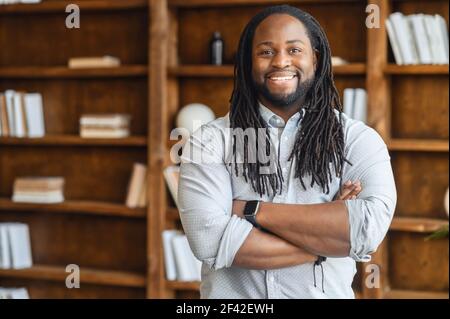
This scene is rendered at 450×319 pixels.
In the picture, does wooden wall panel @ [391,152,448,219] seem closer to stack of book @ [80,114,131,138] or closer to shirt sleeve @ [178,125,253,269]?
stack of book @ [80,114,131,138]

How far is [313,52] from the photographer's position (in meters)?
1.41

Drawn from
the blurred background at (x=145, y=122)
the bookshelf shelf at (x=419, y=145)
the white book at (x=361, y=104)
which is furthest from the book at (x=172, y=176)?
the bookshelf shelf at (x=419, y=145)

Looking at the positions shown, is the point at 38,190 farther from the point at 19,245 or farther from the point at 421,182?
the point at 421,182

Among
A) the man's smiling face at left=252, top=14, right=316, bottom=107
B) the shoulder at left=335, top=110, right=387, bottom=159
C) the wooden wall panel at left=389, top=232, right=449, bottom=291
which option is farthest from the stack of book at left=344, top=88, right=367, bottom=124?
the man's smiling face at left=252, top=14, right=316, bottom=107

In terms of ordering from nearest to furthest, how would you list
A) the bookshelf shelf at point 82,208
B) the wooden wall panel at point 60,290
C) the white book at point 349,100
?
the white book at point 349,100 → the bookshelf shelf at point 82,208 → the wooden wall panel at point 60,290

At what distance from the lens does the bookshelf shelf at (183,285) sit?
3426 millimetres

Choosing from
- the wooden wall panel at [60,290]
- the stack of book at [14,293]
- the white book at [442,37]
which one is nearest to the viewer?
the white book at [442,37]

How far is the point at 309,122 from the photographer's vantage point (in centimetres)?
140

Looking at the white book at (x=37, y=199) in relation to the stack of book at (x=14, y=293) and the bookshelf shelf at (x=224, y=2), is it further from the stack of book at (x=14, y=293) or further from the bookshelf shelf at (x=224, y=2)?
the bookshelf shelf at (x=224, y=2)

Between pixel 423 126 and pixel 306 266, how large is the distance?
2.10 m

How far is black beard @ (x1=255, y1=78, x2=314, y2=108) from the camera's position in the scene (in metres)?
1.37

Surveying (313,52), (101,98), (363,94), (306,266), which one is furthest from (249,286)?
(101,98)

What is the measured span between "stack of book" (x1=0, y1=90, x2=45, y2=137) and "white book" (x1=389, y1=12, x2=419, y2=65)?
1817mm

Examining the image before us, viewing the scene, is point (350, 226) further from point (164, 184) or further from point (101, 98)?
point (101, 98)
